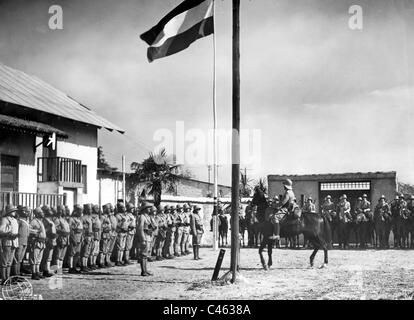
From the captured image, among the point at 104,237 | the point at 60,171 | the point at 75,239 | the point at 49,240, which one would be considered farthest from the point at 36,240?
the point at 60,171

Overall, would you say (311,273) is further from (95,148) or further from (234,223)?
(95,148)

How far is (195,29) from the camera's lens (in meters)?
8.93

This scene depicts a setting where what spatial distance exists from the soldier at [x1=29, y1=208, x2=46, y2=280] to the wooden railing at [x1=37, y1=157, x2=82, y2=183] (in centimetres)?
491

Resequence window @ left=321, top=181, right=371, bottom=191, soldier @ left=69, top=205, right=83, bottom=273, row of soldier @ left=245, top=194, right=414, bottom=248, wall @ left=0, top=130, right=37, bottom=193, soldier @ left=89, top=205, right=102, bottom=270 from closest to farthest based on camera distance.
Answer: soldier @ left=69, top=205, right=83, bottom=273 < soldier @ left=89, top=205, right=102, bottom=270 < wall @ left=0, top=130, right=37, bottom=193 < row of soldier @ left=245, top=194, right=414, bottom=248 < window @ left=321, top=181, right=371, bottom=191

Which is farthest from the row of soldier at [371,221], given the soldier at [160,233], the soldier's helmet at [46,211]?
the soldier's helmet at [46,211]

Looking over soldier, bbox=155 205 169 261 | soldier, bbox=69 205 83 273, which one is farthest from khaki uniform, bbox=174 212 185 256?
soldier, bbox=69 205 83 273

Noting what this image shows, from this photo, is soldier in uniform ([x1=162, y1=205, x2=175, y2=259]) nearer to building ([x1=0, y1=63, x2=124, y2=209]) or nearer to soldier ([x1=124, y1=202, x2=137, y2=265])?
soldier ([x1=124, y1=202, x2=137, y2=265])

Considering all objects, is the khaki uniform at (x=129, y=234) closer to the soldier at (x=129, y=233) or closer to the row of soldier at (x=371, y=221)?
the soldier at (x=129, y=233)

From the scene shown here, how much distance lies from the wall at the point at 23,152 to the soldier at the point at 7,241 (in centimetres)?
446

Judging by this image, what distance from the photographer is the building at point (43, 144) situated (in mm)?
12805

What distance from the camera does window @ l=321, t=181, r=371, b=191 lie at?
17438mm
